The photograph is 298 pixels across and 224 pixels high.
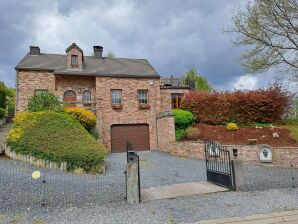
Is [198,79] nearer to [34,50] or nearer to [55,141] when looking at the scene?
[34,50]

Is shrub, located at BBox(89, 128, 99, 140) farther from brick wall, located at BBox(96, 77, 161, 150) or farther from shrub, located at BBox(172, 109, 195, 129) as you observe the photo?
shrub, located at BBox(172, 109, 195, 129)

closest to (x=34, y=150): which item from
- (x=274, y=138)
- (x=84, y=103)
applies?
(x=84, y=103)

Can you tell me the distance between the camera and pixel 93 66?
66.9 feet

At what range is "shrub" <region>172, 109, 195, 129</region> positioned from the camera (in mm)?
17109

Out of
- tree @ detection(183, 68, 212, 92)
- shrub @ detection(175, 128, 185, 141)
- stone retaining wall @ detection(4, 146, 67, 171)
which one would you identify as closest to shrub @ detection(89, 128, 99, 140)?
shrub @ detection(175, 128, 185, 141)

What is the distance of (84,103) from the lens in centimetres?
1788

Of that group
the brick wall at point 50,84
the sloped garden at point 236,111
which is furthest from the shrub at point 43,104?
the sloped garden at point 236,111

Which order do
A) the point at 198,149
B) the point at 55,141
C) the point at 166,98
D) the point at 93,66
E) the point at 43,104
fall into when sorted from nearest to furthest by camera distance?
the point at 55,141 → the point at 43,104 → the point at 198,149 → the point at 93,66 → the point at 166,98

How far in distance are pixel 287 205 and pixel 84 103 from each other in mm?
14814

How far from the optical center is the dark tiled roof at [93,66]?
18.5 metres

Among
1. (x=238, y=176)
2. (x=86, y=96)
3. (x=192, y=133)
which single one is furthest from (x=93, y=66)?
(x=238, y=176)

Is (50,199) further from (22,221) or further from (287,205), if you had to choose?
(287,205)

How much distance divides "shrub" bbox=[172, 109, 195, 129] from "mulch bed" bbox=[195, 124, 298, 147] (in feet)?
3.39

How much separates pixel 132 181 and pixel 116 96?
13.0m
